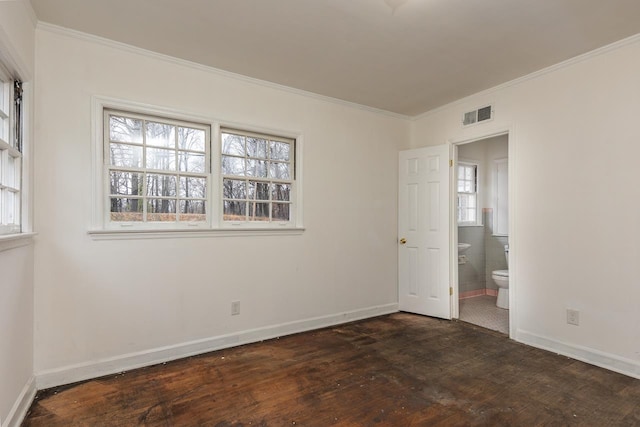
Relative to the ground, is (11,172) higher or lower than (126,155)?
lower

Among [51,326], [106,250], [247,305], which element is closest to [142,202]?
[106,250]

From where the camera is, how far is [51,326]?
2.40 meters

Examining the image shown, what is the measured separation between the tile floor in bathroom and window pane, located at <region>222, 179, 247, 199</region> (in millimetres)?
2937

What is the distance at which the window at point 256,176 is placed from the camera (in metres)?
3.22

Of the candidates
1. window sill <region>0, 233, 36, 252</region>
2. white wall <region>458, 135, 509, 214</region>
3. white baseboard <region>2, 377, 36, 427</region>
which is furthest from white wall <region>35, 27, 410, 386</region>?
white wall <region>458, 135, 509, 214</region>

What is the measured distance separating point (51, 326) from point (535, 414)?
131 inches

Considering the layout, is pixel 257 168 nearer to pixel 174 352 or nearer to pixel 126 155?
pixel 126 155

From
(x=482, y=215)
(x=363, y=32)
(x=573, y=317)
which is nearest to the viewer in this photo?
(x=363, y=32)

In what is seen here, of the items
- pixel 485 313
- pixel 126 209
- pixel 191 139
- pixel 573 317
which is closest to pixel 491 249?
pixel 485 313

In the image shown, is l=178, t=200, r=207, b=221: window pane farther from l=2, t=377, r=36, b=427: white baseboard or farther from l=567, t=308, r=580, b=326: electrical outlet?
l=567, t=308, r=580, b=326: electrical outlet

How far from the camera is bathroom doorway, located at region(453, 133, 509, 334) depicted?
4980 millimetres

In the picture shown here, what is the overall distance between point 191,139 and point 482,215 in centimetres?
436

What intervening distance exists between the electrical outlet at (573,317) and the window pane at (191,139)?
359 centimetres

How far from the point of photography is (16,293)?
1.98 m
